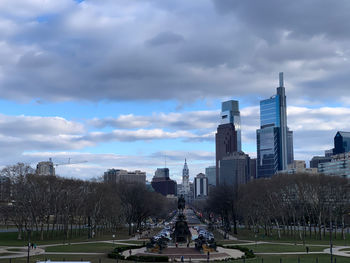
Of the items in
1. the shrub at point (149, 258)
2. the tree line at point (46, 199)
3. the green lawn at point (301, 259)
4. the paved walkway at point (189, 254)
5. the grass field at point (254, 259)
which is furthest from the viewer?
the tree line at point (46, 199)

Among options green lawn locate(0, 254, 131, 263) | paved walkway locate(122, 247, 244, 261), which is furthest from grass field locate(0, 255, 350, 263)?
paved walkway locate(122, 247, 244, 261)

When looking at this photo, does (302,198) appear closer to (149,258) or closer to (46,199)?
(149,258)

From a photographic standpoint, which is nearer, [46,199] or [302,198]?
[46,199]

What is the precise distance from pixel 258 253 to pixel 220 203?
91216 mm

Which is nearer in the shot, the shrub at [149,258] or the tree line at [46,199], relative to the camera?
the shrub at [149,258]

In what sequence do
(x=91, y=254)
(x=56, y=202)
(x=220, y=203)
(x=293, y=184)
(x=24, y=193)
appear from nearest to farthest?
(x=91, y=254), (x=24, y=193), (x=56, y=202), (x=293, y=184), (x=220, y=203)

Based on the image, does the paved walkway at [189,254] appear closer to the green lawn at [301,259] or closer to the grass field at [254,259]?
the grass field at [254,259]

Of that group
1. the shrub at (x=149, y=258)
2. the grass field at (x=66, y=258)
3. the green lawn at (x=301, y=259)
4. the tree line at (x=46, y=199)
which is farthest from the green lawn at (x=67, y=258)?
the tree line at (x=46, y=199)

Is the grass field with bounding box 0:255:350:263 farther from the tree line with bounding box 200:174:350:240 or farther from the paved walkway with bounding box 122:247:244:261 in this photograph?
the tree line with bounding box 200:174:350:240

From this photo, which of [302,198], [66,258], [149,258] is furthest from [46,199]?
[302,198]

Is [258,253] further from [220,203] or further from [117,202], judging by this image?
[220,203]

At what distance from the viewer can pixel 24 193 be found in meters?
101

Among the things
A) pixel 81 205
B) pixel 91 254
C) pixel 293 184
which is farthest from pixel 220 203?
pixel 91 254

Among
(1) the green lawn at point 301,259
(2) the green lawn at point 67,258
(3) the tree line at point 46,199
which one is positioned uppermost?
(3) the tree line at point 46,199
